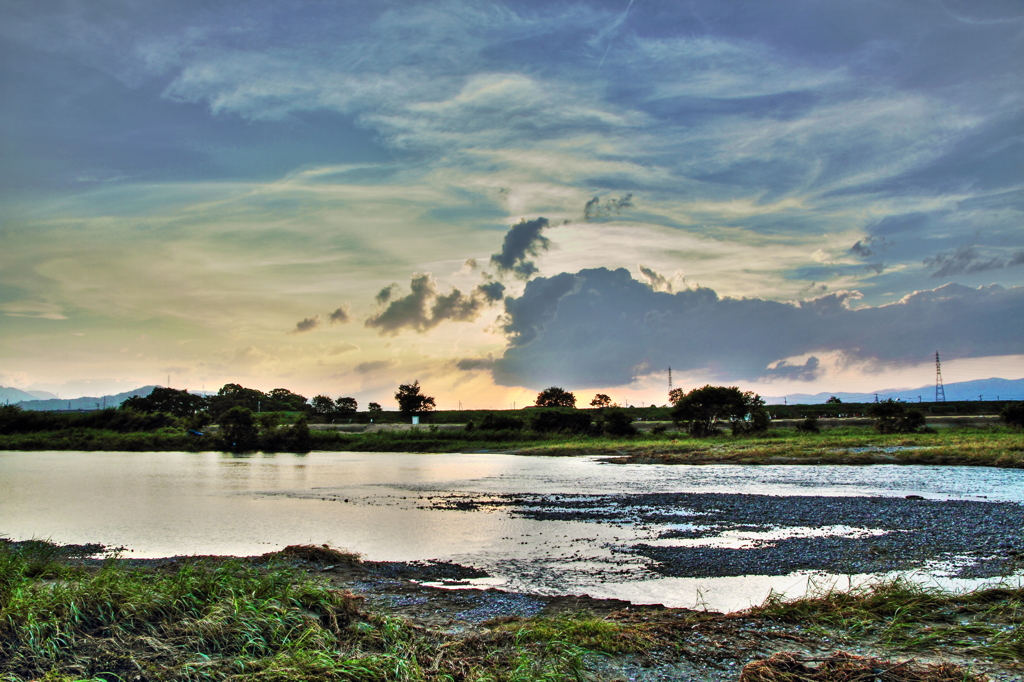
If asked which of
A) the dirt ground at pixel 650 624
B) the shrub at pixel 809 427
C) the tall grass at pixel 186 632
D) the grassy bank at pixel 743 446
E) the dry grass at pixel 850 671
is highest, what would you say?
the tall grass at pixel 186 632

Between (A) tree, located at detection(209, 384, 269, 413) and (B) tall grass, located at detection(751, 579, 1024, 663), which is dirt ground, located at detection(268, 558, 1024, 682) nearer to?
(B) tall grass, located at detection(751, 579, 1024, 663)

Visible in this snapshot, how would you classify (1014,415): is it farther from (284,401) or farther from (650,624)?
(284,401)

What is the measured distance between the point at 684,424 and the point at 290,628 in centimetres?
5939

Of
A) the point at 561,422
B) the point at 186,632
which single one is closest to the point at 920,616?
the point at 186,632

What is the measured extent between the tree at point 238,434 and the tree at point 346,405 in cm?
5338

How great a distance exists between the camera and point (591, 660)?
22.6 ft

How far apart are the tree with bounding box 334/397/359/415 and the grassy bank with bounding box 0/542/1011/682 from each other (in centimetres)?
11418

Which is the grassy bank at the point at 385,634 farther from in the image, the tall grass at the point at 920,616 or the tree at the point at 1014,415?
the tree at the point at 1014,415

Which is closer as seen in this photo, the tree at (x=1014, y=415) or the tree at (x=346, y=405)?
the tree at (x=1014, y=415)

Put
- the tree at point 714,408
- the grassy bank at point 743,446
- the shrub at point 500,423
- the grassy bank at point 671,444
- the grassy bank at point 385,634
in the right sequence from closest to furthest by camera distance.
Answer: the grassy bank at point 385,634
the grassy bank at point 743,446
the grassy bank at point 671,444
the tree at point 714,408
the shrub at point 500,423

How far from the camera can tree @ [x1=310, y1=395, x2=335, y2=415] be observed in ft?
412

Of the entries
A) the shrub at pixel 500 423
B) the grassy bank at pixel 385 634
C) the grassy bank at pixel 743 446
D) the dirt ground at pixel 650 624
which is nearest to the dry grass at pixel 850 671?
the grassy bank at pixel 385 634

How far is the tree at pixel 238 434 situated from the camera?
65.0 metres

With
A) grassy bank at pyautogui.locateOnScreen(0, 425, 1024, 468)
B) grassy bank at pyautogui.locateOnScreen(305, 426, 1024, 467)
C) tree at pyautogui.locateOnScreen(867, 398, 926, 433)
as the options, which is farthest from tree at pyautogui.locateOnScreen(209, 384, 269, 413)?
tree at pyautogui.locateOnScreen(867, 398, 926, 433)
